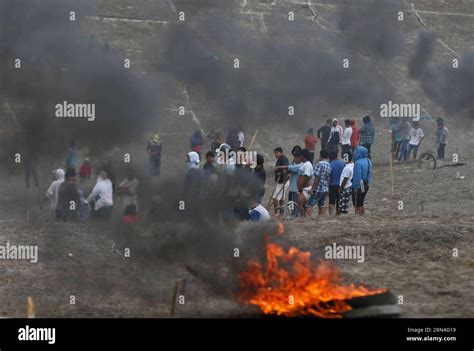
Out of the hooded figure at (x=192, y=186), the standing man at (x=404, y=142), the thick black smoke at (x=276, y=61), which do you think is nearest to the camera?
the hooded figure at (x=192, y=186)

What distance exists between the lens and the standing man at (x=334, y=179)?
20.5 m

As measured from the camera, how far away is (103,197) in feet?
61.0

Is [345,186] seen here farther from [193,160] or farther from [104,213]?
[104,213]

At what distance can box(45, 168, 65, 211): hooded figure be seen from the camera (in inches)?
771

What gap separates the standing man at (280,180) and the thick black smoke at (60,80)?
358cm

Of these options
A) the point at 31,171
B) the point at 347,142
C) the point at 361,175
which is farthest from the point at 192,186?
the point at 347,142

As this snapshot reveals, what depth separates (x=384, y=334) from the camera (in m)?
13.9

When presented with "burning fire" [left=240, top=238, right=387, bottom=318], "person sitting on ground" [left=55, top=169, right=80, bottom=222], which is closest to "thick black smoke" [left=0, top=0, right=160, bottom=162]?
"person sitting on ground" [left=55, top=169, right=80, bottom=222]

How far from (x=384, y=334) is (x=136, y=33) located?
19.2 m

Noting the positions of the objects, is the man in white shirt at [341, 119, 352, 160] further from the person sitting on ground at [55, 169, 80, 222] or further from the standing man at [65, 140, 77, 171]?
the standing man at [65, 140, 77, 171]

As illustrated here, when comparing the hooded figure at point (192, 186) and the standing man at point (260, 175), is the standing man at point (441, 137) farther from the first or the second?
the hooded figure at point (192, 186)

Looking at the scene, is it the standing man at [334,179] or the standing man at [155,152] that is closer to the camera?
the standing man at [155,152]

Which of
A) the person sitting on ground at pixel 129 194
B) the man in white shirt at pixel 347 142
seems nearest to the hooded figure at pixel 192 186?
the person sitting on ground at pixel 129 194

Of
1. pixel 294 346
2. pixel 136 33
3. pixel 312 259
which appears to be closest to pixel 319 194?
pixel 312 259
